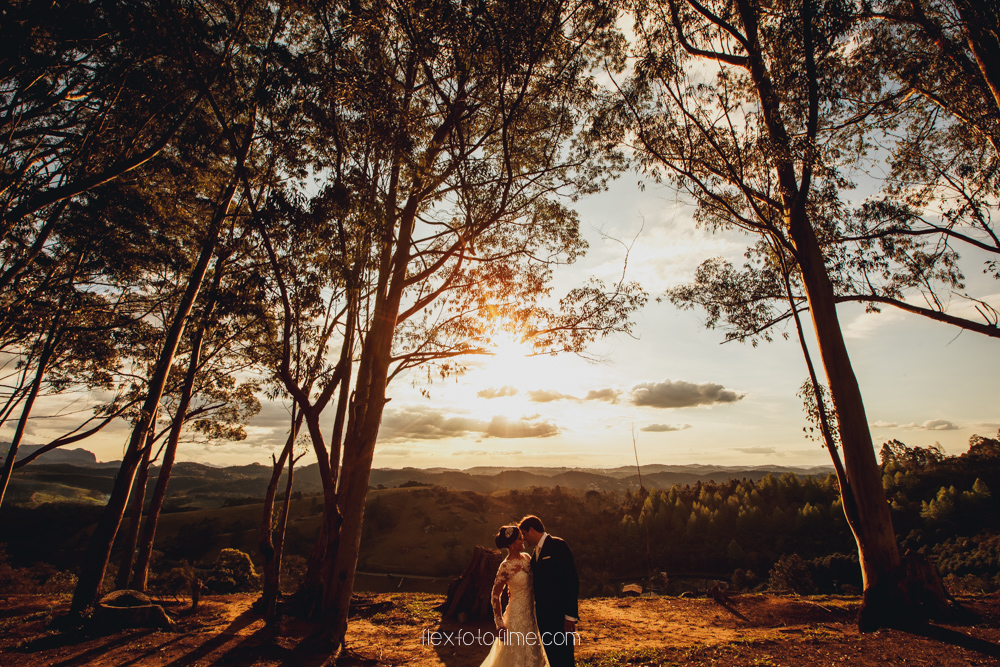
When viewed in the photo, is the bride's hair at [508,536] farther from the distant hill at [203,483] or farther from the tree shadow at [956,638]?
the distant hill at [203,483]

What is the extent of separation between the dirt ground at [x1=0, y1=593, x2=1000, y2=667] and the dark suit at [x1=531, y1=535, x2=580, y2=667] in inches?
104

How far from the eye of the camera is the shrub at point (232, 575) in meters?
18.7

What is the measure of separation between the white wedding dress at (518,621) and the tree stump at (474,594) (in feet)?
18.2

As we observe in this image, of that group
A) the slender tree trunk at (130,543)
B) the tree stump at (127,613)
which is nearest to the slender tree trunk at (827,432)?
the tree stump at (127,613)

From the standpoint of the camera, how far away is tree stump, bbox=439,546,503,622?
9711 millimetres

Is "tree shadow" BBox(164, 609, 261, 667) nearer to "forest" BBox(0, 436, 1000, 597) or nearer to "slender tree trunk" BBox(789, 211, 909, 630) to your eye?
"slender tree trunk" BBox(789, 211, 909, 630)

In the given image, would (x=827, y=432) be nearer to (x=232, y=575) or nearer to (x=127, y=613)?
(x=127, y=613)

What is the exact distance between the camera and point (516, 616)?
4348 millimetres

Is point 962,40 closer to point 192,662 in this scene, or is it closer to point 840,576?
point 192,662

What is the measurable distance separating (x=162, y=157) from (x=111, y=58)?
2.47 metres

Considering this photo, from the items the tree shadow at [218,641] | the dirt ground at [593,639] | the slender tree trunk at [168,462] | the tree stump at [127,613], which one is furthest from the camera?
the slender tree trunk at [168,462]

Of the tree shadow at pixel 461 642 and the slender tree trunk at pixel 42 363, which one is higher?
the slender tree trunk at pixel 42 363

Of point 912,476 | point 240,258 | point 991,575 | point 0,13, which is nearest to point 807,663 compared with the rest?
point 240,258

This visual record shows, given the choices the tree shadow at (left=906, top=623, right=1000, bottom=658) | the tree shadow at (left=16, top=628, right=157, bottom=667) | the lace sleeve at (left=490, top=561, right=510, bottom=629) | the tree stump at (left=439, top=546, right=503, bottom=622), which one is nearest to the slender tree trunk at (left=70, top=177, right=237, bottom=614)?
the tree shadow at (left=16, top=628, right=157, bottom=667)
